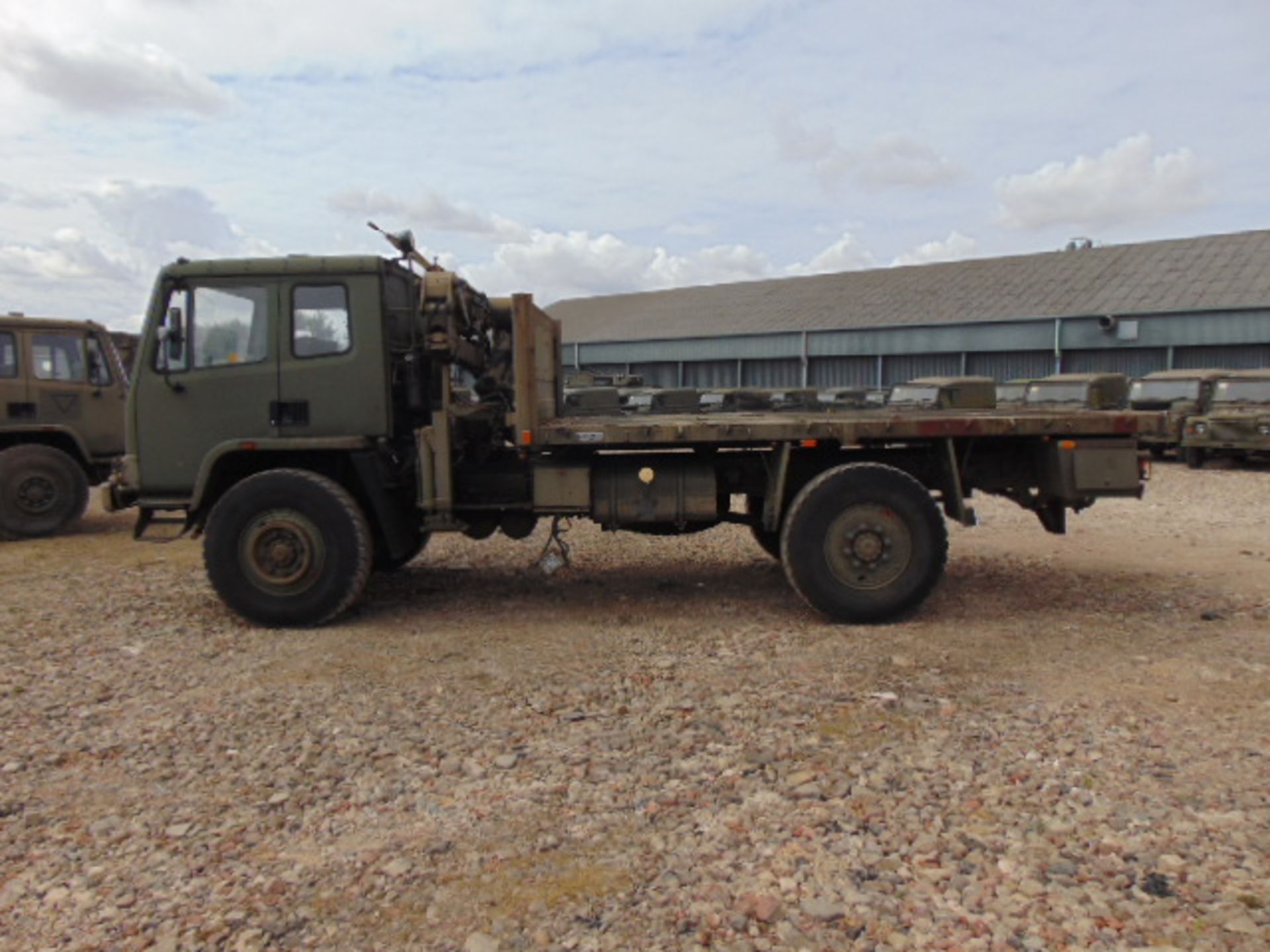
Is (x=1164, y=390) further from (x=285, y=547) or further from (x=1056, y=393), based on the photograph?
(x=285, y=547)

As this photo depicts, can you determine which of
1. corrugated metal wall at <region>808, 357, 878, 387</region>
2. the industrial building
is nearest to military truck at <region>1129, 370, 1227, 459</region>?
the industrial building

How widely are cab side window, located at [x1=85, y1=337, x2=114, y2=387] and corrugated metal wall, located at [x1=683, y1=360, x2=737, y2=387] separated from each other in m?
23.9

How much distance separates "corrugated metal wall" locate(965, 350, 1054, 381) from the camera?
2686 cm

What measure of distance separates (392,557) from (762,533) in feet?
10.1

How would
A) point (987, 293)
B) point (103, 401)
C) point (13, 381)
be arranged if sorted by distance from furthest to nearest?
1. point (987, 293)
2. point (103, 401)
3. point (13, 381)

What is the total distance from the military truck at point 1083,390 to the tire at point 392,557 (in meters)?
13.6

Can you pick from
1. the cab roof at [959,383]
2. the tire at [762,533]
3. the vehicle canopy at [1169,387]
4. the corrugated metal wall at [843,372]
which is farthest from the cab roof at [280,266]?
the corrugated metal wall at [843,372]

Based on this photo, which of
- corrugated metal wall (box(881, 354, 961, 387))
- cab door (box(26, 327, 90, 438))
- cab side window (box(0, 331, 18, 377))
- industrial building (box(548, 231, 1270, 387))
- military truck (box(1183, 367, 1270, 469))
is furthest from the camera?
corrugated metal wall (box(881, 354, 961, 387))

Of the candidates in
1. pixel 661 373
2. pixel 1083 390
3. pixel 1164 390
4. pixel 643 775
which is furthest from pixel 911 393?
pixel 661 373

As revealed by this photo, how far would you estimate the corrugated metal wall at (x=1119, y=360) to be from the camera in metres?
24.9

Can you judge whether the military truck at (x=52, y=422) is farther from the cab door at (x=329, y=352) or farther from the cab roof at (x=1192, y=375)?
the cab roof at (x=1192, y=375)

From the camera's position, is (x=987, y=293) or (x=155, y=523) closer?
(x=155, y=523)

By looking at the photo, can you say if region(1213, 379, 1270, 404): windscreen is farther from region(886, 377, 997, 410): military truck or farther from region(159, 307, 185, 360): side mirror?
region(159, 307, 185, 360): side mirror

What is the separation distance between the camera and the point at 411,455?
6801 millimetres
